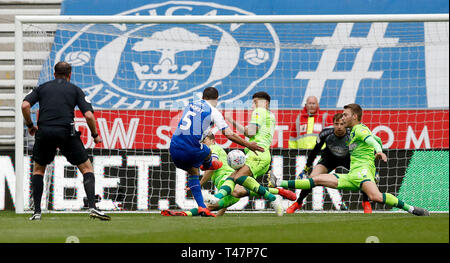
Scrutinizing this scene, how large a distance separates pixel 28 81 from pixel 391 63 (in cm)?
653

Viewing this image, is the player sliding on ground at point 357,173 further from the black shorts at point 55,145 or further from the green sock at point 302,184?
the black shorts at point 55,145

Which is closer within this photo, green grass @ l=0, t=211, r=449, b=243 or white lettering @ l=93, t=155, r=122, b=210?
green grass @ l=0, t=211, r=449, b=243

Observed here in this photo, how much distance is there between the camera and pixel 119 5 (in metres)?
15.4

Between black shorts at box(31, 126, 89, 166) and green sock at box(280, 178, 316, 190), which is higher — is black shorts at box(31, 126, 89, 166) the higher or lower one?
the higher one

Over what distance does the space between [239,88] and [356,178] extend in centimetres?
552

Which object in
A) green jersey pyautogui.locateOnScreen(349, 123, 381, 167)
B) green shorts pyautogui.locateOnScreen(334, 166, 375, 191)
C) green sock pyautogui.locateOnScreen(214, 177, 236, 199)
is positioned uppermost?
green jersey pyautogui.locateOnScreen(349, 123, 381, 167)

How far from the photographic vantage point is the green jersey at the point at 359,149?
29.4 ft

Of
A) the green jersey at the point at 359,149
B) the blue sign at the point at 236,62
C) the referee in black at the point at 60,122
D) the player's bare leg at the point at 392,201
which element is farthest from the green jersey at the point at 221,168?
the blue sign at the point at 236,62

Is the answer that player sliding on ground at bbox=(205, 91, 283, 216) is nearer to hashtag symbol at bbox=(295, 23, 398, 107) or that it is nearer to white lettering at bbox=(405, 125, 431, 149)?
white lettering at bbox=(405, 125, 431, 149)

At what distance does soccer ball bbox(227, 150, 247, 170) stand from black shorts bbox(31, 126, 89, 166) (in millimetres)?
1835

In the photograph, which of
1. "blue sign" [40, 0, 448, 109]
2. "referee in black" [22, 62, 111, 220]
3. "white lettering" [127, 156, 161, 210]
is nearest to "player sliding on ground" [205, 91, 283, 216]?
"white lettering" [127, 156, 161, 210]

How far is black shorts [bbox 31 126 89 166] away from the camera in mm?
7629

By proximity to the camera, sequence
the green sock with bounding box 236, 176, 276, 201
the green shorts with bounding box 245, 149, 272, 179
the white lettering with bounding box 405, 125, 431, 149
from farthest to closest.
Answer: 1. the white lettering with bounding box 405, 125, 431, 149
2. the green shorts with bounding box 245, 149, 272, 179
3. the green sock with bounding box 236, 176, 276, 201
